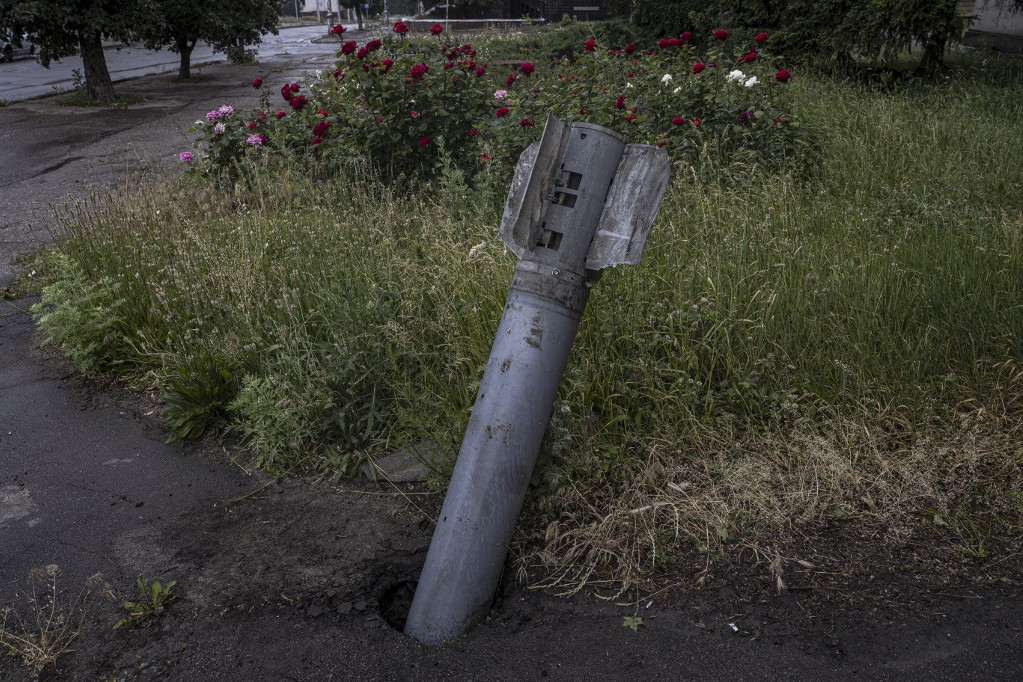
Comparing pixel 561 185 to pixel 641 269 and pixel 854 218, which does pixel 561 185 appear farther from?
pixel 854 218

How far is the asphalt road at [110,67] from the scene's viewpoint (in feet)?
56.5

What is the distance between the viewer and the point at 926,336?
3273 mm

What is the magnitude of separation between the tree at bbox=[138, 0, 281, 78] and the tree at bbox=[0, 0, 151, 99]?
29 cm

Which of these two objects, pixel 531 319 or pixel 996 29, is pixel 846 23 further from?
pixel 531 319

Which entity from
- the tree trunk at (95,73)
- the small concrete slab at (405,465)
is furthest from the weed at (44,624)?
the tree trunk at (95,73)

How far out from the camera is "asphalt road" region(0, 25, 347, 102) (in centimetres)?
1722

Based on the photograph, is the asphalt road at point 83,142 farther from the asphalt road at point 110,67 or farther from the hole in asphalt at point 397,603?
the hole in asphalt at point 397,603

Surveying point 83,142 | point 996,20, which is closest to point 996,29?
point 996,20

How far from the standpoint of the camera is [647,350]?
3357mm

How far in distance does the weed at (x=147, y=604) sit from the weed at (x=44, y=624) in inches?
4.0

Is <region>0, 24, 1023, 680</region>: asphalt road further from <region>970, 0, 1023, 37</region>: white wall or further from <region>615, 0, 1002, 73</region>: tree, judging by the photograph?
<region>970, 0, 1023, 37</region>: white wall

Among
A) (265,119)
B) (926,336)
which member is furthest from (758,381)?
(265,119)

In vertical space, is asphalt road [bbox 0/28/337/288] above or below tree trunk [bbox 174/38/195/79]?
below

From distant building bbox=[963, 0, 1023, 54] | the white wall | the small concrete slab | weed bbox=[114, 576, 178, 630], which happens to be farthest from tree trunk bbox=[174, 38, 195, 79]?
weed bbox=[114, 576, 178, 630]
